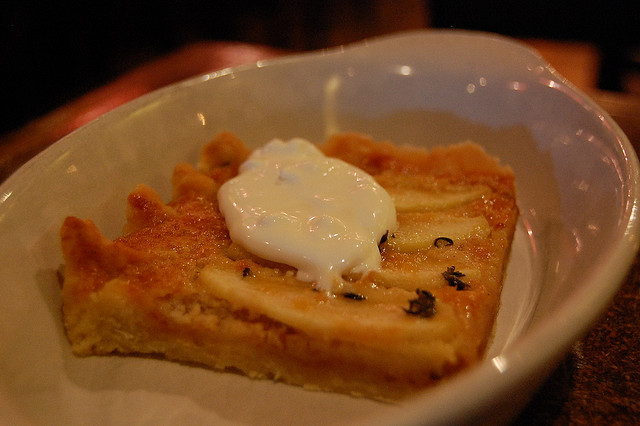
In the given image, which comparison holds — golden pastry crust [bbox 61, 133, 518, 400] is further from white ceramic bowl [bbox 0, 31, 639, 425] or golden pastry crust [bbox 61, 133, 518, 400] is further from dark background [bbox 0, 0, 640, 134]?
dark background [bbox 0, 0, 640, 134]

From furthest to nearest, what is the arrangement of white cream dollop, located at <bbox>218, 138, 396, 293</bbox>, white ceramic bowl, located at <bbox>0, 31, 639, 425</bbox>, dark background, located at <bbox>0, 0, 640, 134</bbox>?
dark background, located at <bbox>0, 0, 640, 134</bbox> < white cream dollop, located at <bbox>218, 138, 396, 293</bbox> < white ceramic bowl, located at <bbox>0, 31, 639, 425</bbox>

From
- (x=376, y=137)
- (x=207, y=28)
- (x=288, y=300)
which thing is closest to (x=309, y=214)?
(x=288, y=300)

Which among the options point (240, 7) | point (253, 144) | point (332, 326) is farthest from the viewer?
point (240, 7)

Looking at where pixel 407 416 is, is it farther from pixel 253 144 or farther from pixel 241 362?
pixel 253 144

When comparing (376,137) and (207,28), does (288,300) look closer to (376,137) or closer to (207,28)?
(376,137)

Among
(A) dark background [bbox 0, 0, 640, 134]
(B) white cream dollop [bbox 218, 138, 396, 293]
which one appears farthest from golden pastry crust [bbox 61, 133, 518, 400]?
(A) dark background [bbox 0, 0, 640, 134]

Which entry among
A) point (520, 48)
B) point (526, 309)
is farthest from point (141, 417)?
point (520, 48)
